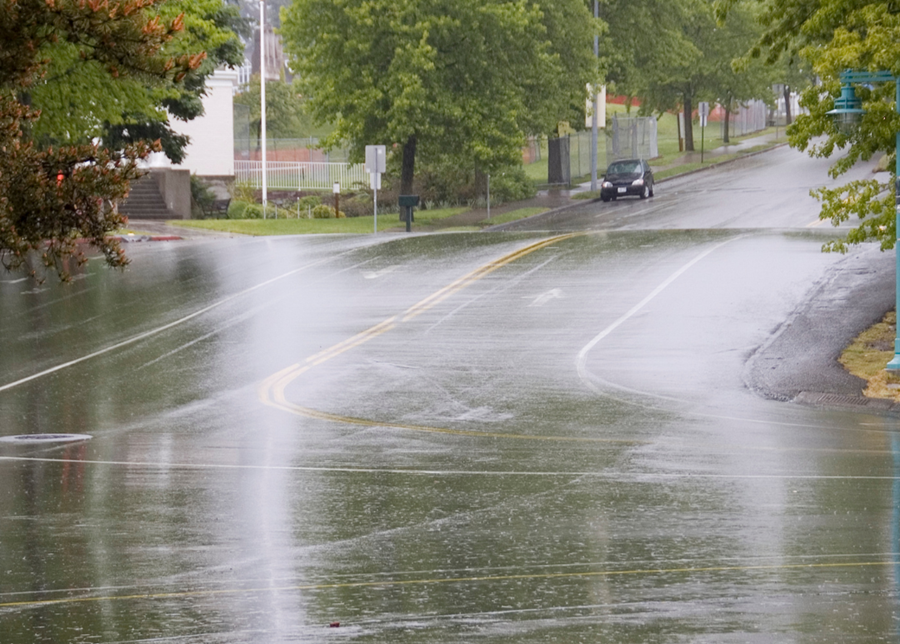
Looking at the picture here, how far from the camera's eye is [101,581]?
8781mm

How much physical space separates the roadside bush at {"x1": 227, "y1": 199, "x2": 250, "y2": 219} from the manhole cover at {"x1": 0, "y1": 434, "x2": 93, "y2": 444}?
39.9 meters

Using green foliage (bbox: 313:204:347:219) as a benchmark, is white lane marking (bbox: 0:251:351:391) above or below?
below

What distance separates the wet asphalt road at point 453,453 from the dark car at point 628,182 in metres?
20.9

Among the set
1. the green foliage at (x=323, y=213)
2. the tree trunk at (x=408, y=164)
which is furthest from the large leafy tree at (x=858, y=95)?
the green foliage at (x=323, y=213)

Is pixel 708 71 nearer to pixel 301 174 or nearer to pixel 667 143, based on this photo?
pixel 667 143

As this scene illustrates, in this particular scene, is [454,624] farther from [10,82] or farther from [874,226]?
[874,226]

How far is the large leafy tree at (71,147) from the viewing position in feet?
29.7

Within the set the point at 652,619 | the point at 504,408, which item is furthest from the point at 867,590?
the point at 504,408

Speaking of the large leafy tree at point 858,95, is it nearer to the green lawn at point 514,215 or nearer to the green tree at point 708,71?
the green lawn at point 514,215

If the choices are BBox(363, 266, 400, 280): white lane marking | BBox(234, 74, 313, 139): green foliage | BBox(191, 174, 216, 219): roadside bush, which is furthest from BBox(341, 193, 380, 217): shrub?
BBox(234, 74, 313, 139): green foliage

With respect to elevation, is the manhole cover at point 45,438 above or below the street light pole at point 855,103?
below

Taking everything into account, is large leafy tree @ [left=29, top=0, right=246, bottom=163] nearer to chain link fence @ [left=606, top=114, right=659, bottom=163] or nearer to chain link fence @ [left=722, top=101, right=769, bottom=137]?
chain link fence @ [left=606, top=114, right=659, bottom=163]

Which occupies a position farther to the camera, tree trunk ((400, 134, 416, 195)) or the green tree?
the green tree

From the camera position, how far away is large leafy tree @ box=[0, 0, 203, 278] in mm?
9062
